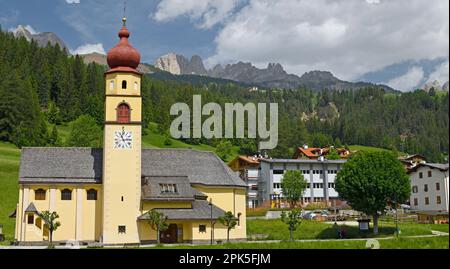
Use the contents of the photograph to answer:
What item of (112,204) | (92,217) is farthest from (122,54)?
(92,217)

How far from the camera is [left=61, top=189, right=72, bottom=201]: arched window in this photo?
4675 cm

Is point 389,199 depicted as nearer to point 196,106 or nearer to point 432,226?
point 432,226

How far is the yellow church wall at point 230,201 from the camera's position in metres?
50.8

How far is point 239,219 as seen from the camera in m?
51.1

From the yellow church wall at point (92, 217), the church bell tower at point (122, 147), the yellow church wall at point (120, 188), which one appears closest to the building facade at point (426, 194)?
the yellow church wall at point (120, 188)

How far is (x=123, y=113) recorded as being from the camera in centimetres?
4622

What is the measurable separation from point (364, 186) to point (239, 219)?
12443mm

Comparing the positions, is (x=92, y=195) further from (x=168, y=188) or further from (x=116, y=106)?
(x=116, y=106)

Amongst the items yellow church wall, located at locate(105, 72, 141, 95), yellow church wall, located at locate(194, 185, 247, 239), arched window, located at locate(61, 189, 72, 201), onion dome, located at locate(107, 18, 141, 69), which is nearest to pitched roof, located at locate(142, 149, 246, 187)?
yellow church wall, located at locate(194, 185, 247, 239)

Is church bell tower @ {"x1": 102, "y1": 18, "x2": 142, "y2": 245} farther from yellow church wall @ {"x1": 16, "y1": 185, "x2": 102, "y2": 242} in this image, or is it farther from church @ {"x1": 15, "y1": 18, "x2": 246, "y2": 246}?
yellow church wall @ {"x1": 16, "y1": 185, "x2": 102, "y2": 242}

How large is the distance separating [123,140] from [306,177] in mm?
52686

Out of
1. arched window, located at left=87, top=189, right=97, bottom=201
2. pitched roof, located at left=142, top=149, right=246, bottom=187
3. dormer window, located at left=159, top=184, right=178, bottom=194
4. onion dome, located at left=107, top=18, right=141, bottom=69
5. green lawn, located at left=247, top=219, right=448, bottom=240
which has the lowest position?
green lawn, located at left=247, top=219, right=448, bottom=240

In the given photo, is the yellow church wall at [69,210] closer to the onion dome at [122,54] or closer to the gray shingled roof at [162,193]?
the gray shingled roof at [162,193]
